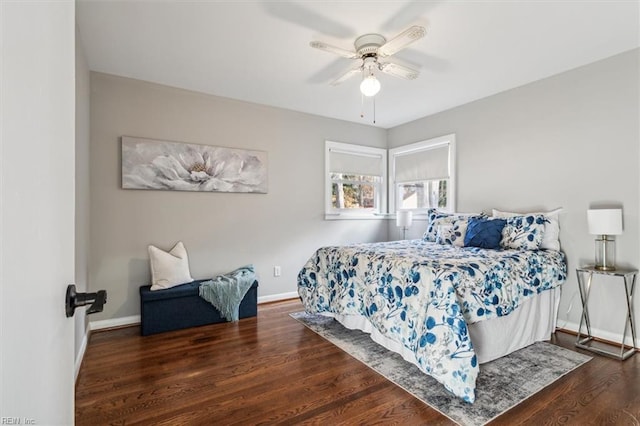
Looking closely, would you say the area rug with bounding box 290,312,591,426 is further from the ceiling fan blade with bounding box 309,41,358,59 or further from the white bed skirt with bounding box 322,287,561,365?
the ceiling fan blade with bounding box 309,41,358,59

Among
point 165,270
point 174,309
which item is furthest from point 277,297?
point 165,270

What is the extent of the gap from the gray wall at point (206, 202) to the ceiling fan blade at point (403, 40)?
210 centimetres

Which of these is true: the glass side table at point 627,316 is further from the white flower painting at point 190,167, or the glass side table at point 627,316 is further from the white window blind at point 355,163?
the white flower painting at point 190,167

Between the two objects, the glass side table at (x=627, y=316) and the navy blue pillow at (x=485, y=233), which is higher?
the navy blue pillow at (x=485, y=233)

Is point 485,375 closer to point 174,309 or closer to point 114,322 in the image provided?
point 174,309

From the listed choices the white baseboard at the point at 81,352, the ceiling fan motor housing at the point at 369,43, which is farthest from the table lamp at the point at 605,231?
the white baseboard at the point at 81,352

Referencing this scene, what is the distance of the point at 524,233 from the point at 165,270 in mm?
3556

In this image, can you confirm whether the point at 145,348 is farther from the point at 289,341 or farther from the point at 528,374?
the point at 528,374

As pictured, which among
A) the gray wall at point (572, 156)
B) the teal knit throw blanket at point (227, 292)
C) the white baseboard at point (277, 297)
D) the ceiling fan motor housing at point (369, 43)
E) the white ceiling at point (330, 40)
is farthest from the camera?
the white baseboard at point (277, 297)

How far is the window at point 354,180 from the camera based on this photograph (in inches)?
187

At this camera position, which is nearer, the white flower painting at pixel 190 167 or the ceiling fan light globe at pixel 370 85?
the ceiling fan light globe at pixel 370 85

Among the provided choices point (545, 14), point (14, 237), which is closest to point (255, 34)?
point (545, 14)

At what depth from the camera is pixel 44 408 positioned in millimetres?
573

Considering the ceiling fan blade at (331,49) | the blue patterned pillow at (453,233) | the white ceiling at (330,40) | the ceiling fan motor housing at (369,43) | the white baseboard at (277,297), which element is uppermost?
the white ceiling at (330,40)
